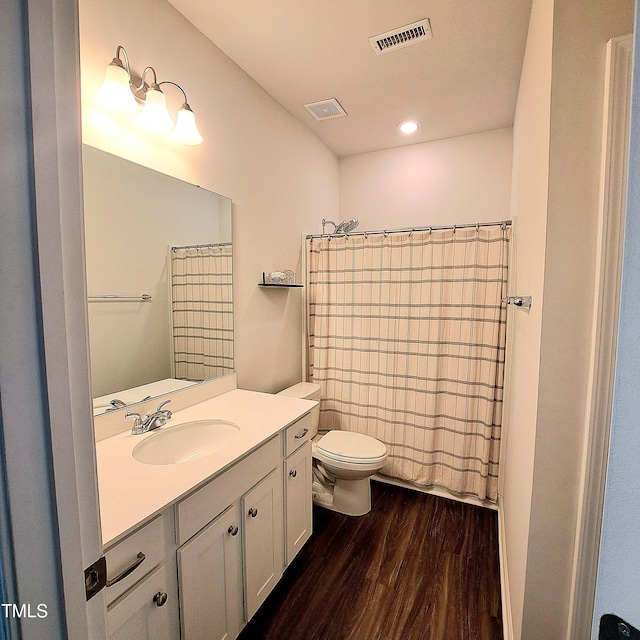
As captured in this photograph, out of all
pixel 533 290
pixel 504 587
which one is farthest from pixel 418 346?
pixel 504 587

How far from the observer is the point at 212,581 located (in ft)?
3.66

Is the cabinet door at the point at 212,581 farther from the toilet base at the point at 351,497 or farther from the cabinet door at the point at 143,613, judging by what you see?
the toilet base at the point at 351,497

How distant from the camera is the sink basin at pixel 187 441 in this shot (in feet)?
4.42

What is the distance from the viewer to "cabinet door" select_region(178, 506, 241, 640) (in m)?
1.02

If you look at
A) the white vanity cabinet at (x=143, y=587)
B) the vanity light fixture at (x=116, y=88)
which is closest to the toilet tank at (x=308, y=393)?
the white vanity cabinet at (x=143, y=587)

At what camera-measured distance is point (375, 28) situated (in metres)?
1.66

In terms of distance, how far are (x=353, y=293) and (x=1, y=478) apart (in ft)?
7.42

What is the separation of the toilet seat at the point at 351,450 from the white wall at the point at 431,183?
6.35 feet

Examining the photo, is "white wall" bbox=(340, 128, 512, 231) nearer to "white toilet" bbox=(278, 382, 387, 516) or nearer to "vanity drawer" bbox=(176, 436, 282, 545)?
"white toilet" bbox=(278, 382, 387, 516)

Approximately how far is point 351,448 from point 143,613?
138 cm

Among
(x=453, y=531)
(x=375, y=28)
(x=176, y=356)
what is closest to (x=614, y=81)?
(x=375, y=28)

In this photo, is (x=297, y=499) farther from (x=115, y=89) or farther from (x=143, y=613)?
(x=115, y=89)

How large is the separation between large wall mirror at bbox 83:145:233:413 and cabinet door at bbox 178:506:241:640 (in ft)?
2.17

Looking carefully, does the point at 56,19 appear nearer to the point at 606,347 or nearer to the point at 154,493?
the point at 154,493
